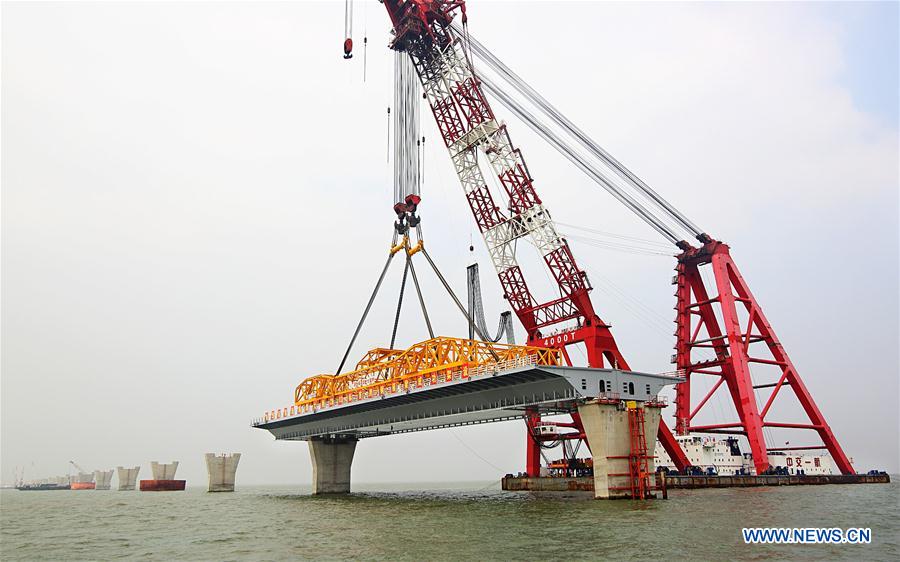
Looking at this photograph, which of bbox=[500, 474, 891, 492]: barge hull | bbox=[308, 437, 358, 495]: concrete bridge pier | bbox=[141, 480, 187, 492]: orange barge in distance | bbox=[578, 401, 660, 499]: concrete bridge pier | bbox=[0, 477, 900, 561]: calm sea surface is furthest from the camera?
bbox=[141, 480, 187, 492]: orange barge in distance

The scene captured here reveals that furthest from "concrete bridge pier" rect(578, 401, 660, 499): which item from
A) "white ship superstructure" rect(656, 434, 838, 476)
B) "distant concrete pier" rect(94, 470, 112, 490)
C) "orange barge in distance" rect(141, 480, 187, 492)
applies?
"distant concrete pier" rect(94, 470, 112, 490)

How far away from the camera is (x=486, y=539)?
28188 millimetres

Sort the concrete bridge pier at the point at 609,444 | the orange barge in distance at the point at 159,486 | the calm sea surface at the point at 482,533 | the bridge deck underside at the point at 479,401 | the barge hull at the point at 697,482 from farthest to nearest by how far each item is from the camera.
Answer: the orange barge in distance at the point at 159,486 < the barge hull at the point at 697,482 < the bridge deck underside at the point at 479,401 < the concrete bridge pier at the point at 609,444 < the calm sea surface at the point at 482,533

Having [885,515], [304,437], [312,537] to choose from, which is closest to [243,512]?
[312,537]

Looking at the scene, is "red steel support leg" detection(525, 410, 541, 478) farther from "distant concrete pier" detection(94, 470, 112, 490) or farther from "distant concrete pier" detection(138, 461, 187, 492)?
"distant concrete pier" detection(94, 470, 112, 490)

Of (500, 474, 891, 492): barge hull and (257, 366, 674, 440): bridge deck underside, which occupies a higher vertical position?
(257, 366, 674, 440): bridge deck underside

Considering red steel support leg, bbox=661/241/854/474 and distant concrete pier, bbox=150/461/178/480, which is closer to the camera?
red steel support leg, bbox=661/241/854/474

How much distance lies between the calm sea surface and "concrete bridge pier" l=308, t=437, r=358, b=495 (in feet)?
100

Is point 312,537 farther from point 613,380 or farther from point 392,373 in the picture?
point 392,373

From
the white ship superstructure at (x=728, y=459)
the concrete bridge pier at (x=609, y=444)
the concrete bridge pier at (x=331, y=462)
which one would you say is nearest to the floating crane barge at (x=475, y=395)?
the concrete bridge pier at (x=609, y=444)

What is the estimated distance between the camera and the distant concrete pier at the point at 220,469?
A: 4126 inches

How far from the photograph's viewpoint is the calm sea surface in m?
24.7

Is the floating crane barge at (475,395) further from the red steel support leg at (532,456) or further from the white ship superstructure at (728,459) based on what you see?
the white ship superstructure at (728,459)

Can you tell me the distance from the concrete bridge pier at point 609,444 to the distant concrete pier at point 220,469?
256 feet
